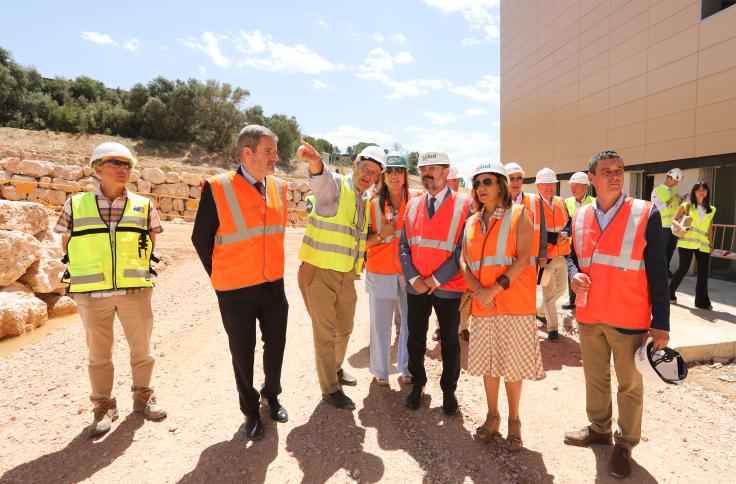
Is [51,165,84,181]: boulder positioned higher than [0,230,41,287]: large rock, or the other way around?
[51,165,84,181]: boulder

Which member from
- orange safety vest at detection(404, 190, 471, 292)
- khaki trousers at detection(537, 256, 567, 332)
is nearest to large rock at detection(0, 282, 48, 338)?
orange safety vest at detection(404, 190, 471, 292)

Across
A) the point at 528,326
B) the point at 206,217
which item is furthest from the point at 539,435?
the point at 206,217

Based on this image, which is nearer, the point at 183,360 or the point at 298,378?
the point at 298,378

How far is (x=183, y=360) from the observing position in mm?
4594

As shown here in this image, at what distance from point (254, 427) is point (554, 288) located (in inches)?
159

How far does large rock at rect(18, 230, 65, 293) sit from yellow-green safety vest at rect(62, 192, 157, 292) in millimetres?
4236

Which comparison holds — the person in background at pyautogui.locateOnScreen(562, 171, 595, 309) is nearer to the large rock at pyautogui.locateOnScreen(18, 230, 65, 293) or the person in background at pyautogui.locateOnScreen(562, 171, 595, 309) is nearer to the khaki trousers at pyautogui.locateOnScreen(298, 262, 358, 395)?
the khaki trousers at pyautogui.locateOnScreen(298, 262, 358, 395)

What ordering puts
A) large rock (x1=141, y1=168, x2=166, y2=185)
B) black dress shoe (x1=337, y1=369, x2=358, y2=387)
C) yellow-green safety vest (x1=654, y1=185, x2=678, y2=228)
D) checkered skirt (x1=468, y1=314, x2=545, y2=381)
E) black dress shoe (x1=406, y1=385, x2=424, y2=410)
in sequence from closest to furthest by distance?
checkered skirt (x1=468, y1=314, x2=545, y2=381)
black dress shoe (x1=406, y1=385, x2=424, y2=410)
black dress shoe (x1=337, y1=369, x2=358, y2=387)
yellow-green safety vest (x1=654, y1=185, x2=678, y2=228)
large rock (x1=141, y1=168, x2=166, y2=185)

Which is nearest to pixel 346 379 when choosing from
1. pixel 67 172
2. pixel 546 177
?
pixel 546 177

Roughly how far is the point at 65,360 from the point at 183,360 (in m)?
1.31

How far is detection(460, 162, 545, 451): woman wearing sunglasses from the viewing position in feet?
9.58

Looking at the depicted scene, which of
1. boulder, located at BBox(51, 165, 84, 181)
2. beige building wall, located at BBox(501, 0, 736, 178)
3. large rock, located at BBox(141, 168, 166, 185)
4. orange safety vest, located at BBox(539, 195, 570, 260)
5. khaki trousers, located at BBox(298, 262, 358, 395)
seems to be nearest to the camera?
khaki trousers, located at BBox(298, 262, 358, 395)

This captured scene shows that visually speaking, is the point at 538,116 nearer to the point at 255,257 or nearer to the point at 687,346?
the point at 687,346

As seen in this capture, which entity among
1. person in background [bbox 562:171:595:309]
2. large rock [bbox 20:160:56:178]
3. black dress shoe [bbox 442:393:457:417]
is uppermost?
large rock [bbox 20:160:56:178]
